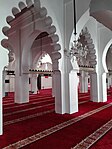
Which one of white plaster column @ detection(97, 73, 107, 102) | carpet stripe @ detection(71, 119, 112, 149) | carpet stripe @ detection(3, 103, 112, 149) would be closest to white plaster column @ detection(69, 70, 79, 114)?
carpet stripe @ detection(3, 103, 112, 149)

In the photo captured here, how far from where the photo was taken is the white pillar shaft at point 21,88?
7836 mm

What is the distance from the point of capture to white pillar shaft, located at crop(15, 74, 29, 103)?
7836 millimetres

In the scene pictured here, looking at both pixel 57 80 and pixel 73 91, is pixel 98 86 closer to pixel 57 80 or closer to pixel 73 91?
pixel 73 91

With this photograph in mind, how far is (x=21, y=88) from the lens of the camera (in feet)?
25.9

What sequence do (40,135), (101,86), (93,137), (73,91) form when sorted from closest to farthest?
(93,137) → (40,135) → (73,91) → (101,86)

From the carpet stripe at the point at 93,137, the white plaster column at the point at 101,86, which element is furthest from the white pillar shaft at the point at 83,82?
the carpet stripe at the point at 93,137

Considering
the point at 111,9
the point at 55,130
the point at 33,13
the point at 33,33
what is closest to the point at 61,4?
the point at 33,13

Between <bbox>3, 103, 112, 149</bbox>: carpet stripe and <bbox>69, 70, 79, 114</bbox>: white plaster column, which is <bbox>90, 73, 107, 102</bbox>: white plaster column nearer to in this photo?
<bbox>69, 70, 79, 114</bbox>: white plaster column

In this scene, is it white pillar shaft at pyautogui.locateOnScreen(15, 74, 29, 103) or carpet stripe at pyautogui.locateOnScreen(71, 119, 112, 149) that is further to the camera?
white pillar shaft at pyautogui.locateOnScreen(15, 74, 29, 103)

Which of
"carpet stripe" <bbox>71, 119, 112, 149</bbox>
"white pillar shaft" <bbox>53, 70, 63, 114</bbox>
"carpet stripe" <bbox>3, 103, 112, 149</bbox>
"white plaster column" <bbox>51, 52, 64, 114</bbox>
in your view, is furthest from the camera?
"white pillar shaft" <bbox>53, 70, 63, 114</bbox>

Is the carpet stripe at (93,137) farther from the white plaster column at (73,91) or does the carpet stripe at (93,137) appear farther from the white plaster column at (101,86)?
the white plaster column at (101,86)

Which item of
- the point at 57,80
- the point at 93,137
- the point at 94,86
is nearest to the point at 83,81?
the point at 94,86

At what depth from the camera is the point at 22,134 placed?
3.56 metres

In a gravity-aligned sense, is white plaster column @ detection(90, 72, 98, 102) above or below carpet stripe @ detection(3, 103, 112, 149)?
above
